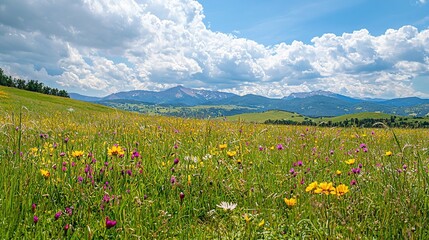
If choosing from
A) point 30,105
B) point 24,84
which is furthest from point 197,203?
point 24,84

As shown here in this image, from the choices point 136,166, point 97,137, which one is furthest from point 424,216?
point 97,137

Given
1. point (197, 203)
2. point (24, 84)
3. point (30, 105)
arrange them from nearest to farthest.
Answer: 1. point (197, 203)
2. point (30, 105)
3. point (24, 84)

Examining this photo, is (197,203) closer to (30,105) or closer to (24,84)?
(30,105)

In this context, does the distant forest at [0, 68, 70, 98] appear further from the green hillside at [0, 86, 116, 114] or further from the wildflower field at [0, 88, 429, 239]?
the wildflower field at [0, 88, 429, 239]

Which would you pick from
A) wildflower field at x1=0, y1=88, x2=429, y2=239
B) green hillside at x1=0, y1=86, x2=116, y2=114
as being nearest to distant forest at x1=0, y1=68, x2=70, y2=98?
green hillside at x1=0, y1=86, x2=116, y2=114

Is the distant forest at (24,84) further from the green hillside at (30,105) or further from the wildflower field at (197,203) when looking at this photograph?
the wildflower field at (197,203)

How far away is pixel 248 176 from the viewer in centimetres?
460

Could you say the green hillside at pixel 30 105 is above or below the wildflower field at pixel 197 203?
above

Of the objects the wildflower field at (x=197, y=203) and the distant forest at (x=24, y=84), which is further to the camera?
the distant forest at (x=24, y=84)

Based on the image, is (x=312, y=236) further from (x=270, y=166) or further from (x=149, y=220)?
(x=270, y=166)

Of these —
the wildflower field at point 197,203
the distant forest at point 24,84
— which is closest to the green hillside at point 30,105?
the wildflower field at point 197,203

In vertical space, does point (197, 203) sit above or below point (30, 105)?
below

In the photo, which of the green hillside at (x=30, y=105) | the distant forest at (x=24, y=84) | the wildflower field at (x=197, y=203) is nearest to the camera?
the wildflower field at (x=197, y=203)

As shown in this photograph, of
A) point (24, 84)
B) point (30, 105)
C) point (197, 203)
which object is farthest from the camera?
point (24, 84)
